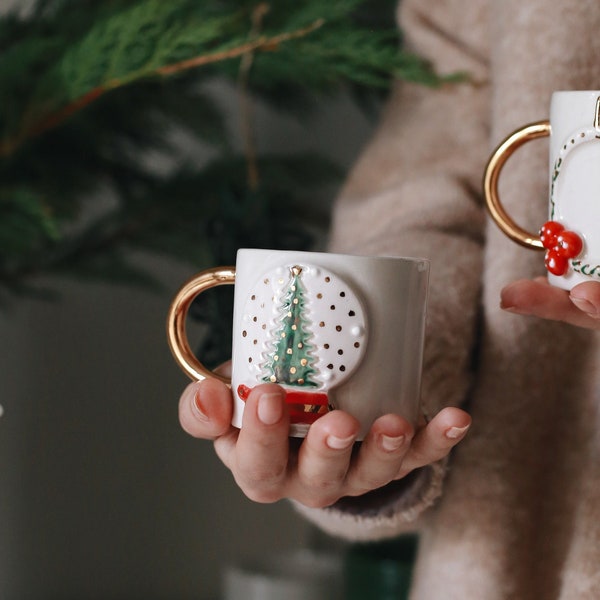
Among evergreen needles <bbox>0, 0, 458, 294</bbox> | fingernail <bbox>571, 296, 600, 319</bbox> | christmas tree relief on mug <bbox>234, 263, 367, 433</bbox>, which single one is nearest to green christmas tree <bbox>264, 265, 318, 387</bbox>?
christmas tree relief on mug <bbox>234, 263, 367, 433</bbox>

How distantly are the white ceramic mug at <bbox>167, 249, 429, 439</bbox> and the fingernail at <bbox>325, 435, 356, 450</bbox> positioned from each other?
0.06 feet

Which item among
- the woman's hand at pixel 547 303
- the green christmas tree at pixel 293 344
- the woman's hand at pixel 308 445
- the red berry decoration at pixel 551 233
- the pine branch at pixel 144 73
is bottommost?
the woman's hand at pixel 308 445

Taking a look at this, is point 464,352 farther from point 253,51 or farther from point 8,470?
point 8,470

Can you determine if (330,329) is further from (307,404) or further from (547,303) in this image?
(547,303)

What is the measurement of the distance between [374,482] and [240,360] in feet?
0.35

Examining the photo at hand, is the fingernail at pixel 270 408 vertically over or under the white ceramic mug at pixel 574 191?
under

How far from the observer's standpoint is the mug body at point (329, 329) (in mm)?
435

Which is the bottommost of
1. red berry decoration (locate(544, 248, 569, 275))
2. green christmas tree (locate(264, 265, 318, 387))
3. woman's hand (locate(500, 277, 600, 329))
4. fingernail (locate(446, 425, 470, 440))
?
fingernail (locate(446, 425, 470, 440))

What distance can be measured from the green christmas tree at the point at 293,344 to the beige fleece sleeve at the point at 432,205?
0.17m

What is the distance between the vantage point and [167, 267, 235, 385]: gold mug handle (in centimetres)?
50

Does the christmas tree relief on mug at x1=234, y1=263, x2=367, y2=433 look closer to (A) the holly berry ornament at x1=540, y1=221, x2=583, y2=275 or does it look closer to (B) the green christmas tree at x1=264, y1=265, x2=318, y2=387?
(B) the green christmas tree at x1=264, y1=265, x2=318, y2=387

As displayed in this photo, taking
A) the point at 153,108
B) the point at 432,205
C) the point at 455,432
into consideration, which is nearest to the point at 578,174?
the point at 455,432

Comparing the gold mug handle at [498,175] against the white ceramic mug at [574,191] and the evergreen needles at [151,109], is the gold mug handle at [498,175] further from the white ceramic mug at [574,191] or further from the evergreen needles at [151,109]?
the evergreen needles at [151,109]

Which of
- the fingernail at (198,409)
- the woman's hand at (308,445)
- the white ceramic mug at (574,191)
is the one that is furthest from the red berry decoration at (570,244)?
the fingernail at (198,409)
